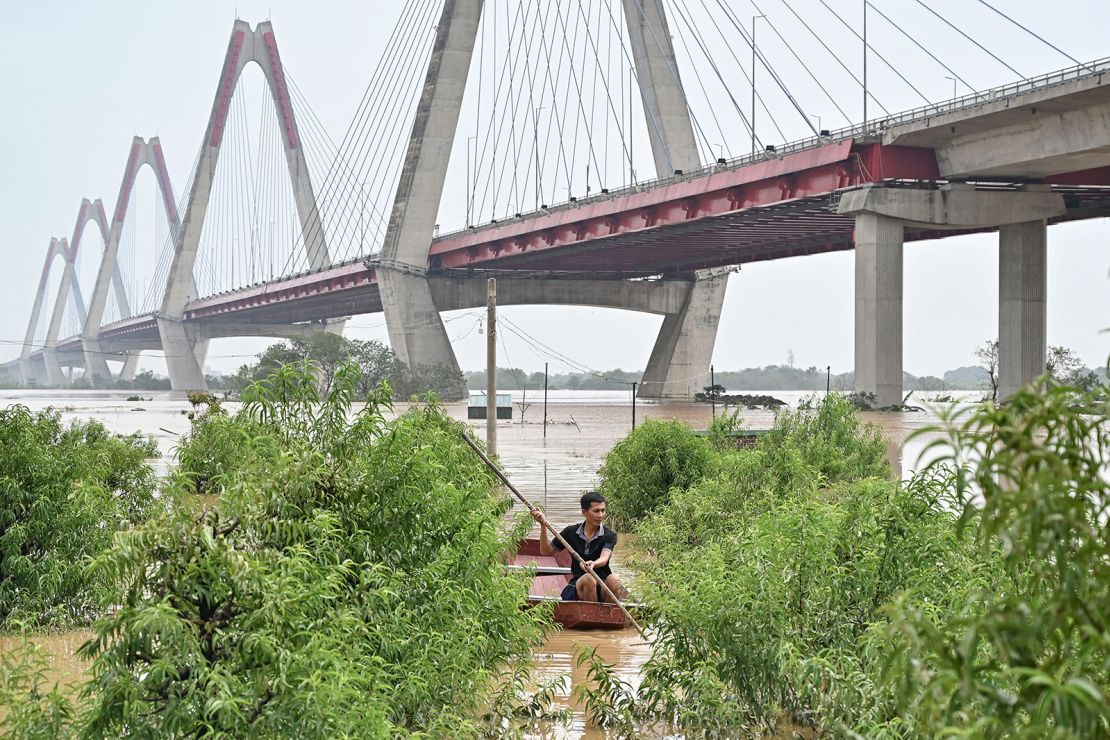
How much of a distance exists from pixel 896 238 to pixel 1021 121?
17.9 ft

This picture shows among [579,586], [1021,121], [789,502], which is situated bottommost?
[579,586]

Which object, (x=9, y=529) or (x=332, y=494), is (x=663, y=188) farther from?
(x=332, y=494)

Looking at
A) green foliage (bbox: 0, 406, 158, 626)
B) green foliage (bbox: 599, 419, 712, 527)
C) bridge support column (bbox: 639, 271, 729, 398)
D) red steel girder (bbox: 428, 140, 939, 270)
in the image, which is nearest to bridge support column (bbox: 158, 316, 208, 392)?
red steel girder (bbox: 428, 140, 939, 270)

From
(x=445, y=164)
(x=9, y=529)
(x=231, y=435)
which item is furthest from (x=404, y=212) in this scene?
(x=231, y=435)

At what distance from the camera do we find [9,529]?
9.69m

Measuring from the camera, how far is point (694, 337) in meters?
61.0

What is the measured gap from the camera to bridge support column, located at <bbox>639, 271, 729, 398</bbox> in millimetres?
61062

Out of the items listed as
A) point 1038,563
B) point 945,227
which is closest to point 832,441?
point 1038,563

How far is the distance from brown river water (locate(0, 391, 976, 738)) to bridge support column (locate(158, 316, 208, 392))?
60.9 feet

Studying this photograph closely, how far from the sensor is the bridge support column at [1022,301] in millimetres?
35219

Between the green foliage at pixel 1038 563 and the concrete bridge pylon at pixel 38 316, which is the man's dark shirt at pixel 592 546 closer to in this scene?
the green foliage at pixel 1038 563

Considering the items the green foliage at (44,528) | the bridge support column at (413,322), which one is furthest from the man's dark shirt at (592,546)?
the bridge support column at (413,322)

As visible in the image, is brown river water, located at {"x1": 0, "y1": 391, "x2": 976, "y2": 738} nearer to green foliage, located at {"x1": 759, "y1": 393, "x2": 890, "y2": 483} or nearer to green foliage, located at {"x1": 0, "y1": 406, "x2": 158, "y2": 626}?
green foliage, located at {"x1": 0, "y1": 406, "x2": 158, "y2": 626}

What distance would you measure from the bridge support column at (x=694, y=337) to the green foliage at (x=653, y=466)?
44.8 meters
